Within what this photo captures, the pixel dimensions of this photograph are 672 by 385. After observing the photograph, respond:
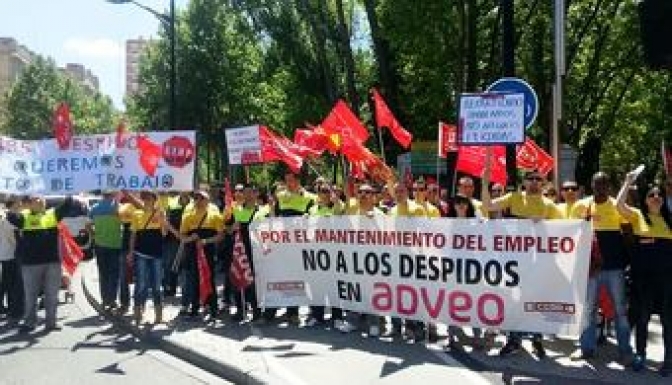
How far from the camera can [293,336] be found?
455 inches

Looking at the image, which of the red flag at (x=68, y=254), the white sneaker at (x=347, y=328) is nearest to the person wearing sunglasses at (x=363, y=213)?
the white sneaker at (x=347, y=328)

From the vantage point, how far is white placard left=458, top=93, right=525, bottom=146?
33.6 ft

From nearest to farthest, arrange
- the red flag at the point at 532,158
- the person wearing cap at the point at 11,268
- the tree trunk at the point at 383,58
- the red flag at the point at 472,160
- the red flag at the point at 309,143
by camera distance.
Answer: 1. the red flag at the point at 472,160
2. the person wearing cap at the point at 11,268
3. the red flag at the point at 309,143
4. the red flag at the point at 532,158
5. the tree trunk at the point at 383,58

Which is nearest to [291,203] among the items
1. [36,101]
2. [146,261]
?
[146,261]

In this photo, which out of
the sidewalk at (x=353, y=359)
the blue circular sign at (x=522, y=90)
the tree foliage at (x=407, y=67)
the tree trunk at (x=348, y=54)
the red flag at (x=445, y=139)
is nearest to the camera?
the sidewalk at (x=353, y=359)

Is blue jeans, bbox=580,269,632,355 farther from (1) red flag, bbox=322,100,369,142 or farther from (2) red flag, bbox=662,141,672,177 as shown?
(1) red flag, bbox=322,100,369,142

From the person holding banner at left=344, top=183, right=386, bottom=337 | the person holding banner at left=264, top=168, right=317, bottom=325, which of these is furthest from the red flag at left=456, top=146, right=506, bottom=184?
the person holding banner at left=264, top=168, right=317, bottom=325

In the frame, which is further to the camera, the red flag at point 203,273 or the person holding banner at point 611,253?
the red flag at point 203,273

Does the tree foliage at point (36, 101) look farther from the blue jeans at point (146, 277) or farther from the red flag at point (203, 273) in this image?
the red flag at point (203, 273)

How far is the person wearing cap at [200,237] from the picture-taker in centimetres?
1313

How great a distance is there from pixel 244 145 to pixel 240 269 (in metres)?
2.24

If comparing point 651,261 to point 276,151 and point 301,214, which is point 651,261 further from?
point 276,151

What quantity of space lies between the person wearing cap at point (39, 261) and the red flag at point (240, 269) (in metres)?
2.27

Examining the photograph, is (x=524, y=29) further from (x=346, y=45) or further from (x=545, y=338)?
(x=545, y=338)
